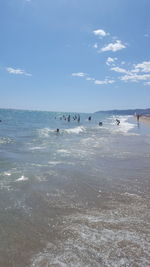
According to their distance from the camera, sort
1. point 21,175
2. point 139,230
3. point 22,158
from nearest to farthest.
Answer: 1. point 139,230
2. point 21,175
3. point 22,158

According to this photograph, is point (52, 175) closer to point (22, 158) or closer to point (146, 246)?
point (22, 158)

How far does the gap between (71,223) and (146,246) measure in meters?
2.19

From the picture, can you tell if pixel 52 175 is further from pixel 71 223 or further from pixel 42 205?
pixel 71 223

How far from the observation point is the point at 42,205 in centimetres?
792

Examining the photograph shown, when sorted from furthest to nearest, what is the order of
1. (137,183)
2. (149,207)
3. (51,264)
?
(137,183) → (149,207) → (51,264)

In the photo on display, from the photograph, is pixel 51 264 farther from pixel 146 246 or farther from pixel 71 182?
pixel 71 182

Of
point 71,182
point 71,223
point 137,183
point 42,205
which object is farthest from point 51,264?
point 137,183

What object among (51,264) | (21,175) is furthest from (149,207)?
(21,175)

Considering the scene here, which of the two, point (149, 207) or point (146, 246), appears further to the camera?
point (149, 207)

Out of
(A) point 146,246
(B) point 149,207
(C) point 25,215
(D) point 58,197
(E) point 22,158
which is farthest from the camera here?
(E) point 22,158

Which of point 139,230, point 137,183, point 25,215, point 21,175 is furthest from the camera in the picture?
point 21,175

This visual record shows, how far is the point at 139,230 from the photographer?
6.19 metres

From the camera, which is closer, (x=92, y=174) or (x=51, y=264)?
(x=51, y=264)

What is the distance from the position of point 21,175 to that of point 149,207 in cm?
652
